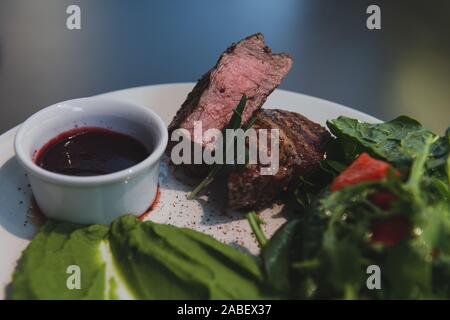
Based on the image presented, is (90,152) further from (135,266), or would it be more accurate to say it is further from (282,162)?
(282,162)

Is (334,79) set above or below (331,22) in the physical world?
below

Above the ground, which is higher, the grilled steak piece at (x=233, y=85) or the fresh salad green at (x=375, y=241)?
the grilled steak piece at (x=233, y=85)

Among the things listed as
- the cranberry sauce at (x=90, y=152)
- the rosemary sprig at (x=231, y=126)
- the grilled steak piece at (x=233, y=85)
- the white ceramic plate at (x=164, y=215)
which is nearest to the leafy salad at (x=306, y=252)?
the white ceramic plate at (x=164, y=215)

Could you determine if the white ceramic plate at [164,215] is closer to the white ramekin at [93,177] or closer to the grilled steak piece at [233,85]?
the white ramekin at [93,177]

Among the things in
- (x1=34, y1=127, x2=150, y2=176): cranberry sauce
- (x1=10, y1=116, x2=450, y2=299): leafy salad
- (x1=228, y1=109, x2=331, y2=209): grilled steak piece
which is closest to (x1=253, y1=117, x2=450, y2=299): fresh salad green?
(x1=10, y1=116, x2=450, y2=299): leafy salad

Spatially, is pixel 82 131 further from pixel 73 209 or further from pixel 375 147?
pixel 375 147
